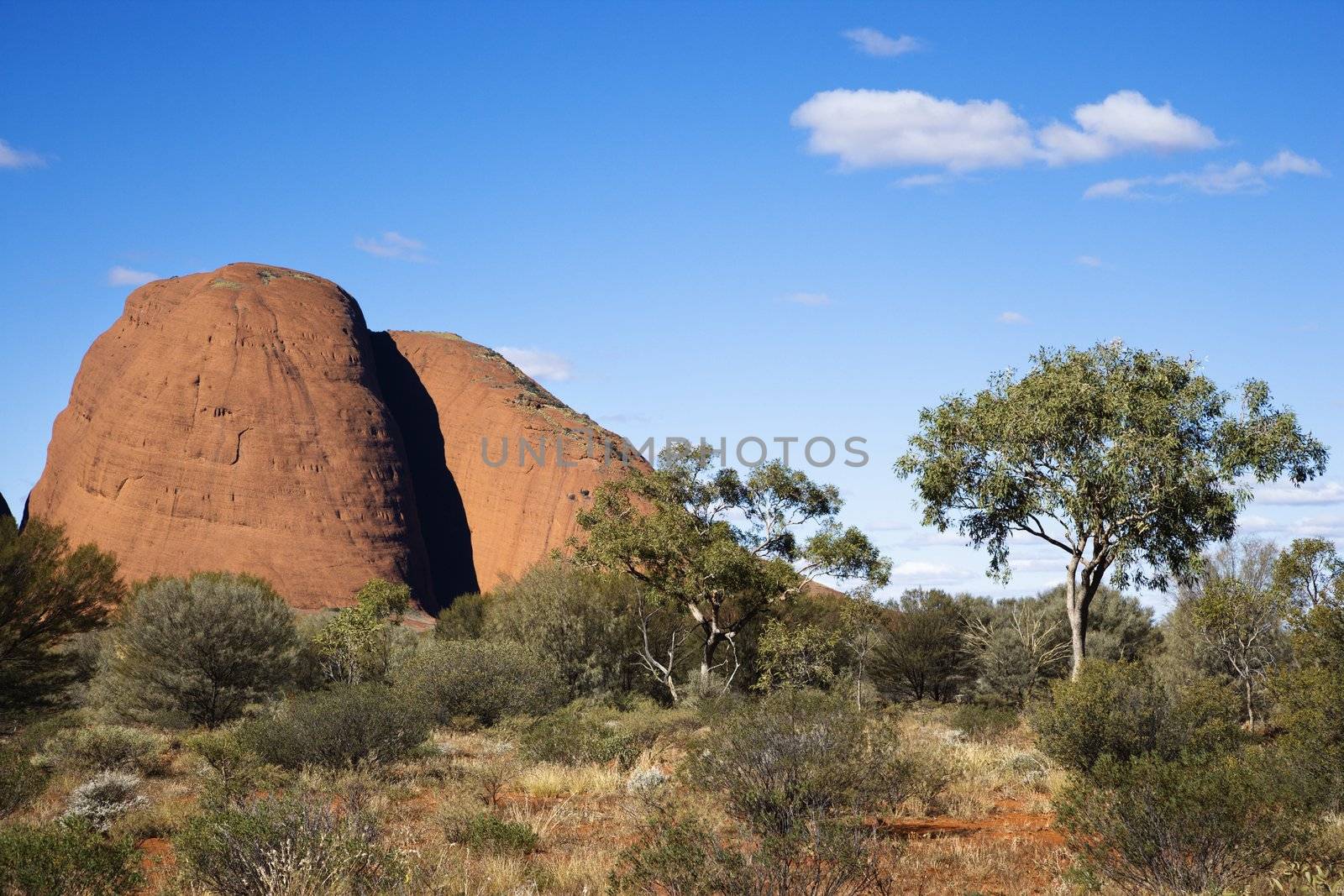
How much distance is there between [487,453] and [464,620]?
48657mm

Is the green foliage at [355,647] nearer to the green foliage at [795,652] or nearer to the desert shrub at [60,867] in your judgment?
the green foliage at [795,652]

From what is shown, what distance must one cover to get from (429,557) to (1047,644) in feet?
194

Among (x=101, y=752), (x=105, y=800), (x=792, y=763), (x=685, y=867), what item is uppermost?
(x=792, y=763)

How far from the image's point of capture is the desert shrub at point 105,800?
994 centimetres

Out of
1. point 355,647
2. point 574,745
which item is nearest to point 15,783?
point 574,745

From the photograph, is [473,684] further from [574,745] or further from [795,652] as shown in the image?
[795,652]

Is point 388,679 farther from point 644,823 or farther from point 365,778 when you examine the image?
point 644,823

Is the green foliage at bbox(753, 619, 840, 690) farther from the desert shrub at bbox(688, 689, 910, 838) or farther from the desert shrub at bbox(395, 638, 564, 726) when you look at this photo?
the desert shrub at bbox(688, 689, 910, 838)

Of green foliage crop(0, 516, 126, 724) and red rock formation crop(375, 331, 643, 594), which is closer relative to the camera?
green foliage crop(0, 516, 126, 724)

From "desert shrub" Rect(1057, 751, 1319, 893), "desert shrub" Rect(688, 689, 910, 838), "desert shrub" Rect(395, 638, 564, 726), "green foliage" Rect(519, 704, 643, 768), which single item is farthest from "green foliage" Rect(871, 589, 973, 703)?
"desert shrub" Rect(1057, 751, 1319, 893)

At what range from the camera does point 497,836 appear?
812cm

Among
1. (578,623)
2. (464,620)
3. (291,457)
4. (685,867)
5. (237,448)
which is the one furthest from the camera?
(291,457)

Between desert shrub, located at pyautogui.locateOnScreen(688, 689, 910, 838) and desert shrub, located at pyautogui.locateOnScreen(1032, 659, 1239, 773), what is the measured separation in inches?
124

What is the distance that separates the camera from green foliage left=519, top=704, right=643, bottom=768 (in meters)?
12.9
